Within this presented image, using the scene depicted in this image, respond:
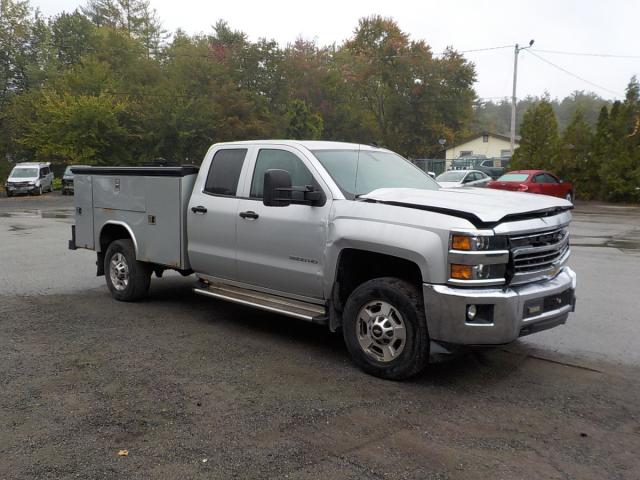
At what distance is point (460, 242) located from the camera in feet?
14.4

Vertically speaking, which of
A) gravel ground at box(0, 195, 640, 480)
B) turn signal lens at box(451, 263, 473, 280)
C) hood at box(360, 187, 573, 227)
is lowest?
gravel ground at box(0, 195, 640, 480)

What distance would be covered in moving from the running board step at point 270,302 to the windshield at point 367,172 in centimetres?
109

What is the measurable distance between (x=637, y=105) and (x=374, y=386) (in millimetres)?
27832

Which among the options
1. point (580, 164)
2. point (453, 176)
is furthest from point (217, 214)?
point (580, 164)

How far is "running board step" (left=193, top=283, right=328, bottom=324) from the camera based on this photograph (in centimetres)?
539

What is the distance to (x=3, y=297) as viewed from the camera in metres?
7.90

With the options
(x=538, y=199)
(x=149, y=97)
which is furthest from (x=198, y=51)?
(x=538, y=199)

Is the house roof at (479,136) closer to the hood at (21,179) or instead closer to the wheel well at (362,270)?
the hood at (21,179)

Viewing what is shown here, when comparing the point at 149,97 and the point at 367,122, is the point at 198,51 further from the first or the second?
the point at 367,122

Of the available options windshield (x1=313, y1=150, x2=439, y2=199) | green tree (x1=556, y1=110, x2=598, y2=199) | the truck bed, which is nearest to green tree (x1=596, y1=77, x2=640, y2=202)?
green tree (x1=556, y1=110, x2=598, y2=199)

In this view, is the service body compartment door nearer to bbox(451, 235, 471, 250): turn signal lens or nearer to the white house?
bbox(451, 235, 471, 250): turn signal lens

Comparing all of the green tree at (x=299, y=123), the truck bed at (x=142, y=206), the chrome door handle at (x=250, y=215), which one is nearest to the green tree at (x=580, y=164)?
the green tree at (x=299, y=123)

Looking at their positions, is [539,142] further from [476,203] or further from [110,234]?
[476,203]

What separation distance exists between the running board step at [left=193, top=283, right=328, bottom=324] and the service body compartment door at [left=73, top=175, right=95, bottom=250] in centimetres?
229
